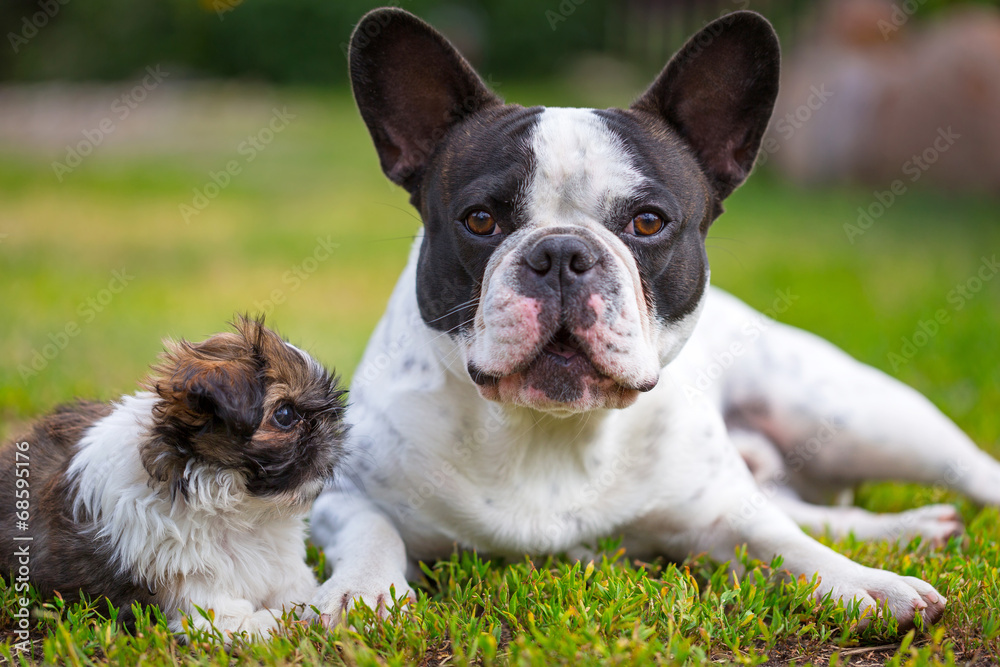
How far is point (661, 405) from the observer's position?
368 centimetres

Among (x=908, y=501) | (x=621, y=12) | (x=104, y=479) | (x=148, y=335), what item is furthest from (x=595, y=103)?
(x=104, y=479)

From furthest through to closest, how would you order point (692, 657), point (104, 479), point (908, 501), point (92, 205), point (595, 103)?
1. point (595, 103)
2. point (92, 205)
3. point (908, 501)
4. point (104, 479)
5. point (692, 657)

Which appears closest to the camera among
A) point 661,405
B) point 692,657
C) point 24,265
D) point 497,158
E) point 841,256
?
point 692,657

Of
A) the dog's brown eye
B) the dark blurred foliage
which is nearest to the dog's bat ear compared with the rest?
the dog's brown eye

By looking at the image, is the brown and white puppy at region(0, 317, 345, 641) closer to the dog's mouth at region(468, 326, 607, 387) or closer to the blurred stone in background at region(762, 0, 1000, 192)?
the dog's mouth at region(468, 326, 607, 387)

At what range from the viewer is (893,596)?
10.1 ft

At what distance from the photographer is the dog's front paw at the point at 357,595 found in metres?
2.99

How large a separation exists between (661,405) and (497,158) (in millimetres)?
1120

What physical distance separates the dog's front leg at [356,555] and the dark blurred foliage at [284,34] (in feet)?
63.2

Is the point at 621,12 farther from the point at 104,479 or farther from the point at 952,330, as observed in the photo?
the point at 104,479

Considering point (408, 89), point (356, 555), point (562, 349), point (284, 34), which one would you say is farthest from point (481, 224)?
point (284, 34)

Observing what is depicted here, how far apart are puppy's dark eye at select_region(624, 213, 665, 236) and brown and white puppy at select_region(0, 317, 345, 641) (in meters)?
1.12

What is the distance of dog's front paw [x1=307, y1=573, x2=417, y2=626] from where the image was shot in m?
2.99

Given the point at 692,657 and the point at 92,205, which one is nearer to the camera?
the point at 692,657
